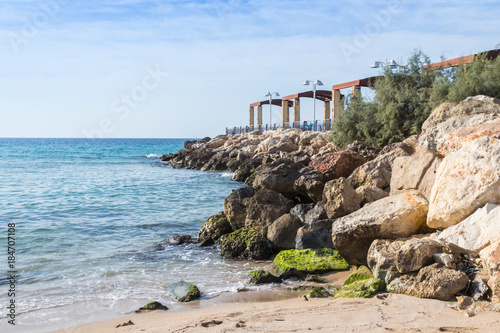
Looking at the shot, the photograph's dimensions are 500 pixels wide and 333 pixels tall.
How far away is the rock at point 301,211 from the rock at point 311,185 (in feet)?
2.04

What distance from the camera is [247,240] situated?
9203 millimetres

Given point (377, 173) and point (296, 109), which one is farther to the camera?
point (296, 109)

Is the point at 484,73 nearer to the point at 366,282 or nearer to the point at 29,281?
the point at 366,282

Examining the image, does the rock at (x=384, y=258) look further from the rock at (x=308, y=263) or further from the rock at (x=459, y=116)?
the rock at (x=459, y=116)

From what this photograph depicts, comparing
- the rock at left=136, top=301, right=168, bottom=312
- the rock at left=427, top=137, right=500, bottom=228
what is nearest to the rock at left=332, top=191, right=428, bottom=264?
the rock at left=427, top=137, right=500, bottom=228

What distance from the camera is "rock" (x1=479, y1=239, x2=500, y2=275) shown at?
5.11m

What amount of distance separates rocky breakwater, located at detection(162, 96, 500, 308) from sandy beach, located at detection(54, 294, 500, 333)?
45cm

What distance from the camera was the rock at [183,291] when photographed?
6672mm

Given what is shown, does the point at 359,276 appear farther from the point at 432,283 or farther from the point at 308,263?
the point at 432,283

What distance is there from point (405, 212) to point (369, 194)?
196 centimetres

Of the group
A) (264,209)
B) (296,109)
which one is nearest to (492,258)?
(264,209)

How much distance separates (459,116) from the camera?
372 inches

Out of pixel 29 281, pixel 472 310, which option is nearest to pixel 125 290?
pixel 29 281

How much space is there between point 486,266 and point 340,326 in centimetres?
191
